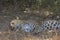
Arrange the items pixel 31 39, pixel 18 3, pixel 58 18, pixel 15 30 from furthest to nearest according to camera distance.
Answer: pixel 18 3
pixel 58 18
pixel 15 30
pixel 31 39

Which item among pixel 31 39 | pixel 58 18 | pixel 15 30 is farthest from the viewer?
pixel 58 18

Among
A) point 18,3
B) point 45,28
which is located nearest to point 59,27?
point 45,28

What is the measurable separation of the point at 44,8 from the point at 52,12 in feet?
0.73

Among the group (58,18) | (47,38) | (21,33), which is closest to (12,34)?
(21,33)

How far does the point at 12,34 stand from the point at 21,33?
0.52ft

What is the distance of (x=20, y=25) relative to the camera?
4188 millimetres

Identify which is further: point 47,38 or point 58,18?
point 58,18

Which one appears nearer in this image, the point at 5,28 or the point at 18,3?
the point at 5,28

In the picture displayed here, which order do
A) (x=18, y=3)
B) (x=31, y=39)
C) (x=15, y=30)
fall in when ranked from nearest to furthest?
(x=31, y=39) < (x=15, y=30) < (x=18, y=3)

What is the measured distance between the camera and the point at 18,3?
16.4 feet

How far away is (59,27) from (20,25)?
27.5 inches

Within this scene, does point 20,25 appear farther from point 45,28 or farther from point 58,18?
point 58,18

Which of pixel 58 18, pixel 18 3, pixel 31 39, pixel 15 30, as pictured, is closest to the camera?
pixel 31 39

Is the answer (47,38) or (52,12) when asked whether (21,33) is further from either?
(52,12)
